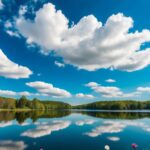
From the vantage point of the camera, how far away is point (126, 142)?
22.7m

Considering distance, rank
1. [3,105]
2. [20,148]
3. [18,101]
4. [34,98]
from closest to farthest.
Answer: [20,148] → [3,105] → [18,101] → [34,98]

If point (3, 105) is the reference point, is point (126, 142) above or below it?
below

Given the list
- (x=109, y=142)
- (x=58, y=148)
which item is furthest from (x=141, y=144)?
(x=58, y=148)

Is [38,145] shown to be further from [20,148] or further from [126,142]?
[126,142]

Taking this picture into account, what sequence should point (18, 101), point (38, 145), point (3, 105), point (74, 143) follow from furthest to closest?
point (18, 101) → point (3, 105) → point (74, 143) → point (38, 145)

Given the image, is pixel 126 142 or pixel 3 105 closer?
pixel 126 142

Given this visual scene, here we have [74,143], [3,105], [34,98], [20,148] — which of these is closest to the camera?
[20,148]

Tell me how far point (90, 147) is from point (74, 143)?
252cm

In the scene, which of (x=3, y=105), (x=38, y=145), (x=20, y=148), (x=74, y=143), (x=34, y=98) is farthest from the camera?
(x=34, y=98)

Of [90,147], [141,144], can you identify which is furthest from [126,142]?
[90,147]

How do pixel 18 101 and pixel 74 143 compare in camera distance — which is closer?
pixel 74 143

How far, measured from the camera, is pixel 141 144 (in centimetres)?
2209

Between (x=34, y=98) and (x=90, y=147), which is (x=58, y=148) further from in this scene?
(x=34, y=98)

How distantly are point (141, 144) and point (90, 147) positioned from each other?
5701mm
